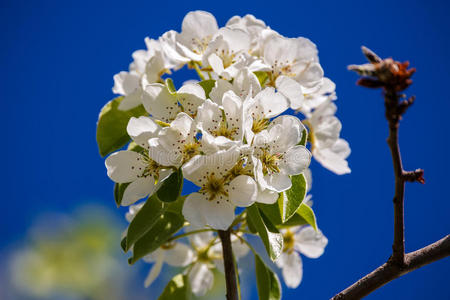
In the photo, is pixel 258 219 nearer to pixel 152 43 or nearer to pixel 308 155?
pixel 308 155

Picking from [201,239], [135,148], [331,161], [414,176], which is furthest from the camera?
[201,239]

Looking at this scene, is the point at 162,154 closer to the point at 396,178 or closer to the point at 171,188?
the point at 171,188

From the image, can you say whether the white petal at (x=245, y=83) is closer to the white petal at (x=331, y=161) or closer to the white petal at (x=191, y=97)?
the white petal at (x=191, y=97)

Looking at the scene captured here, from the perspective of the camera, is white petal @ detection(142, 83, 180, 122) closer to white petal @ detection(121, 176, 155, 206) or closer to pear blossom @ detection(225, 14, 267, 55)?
white petal @ detection(121, 176, 155, 206)

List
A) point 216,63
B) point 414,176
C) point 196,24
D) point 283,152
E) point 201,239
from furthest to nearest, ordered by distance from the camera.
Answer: point 201,239 → point 196,24 → point 216,63 → point 283,152 → point 414,176

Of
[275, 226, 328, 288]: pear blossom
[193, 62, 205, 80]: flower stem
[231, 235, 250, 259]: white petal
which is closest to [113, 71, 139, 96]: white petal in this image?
[193, 62, 205, 80]: flower stem

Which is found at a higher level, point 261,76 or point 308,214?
point 261,76

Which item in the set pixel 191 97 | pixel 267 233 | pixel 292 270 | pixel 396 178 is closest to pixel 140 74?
pixel 191 97
